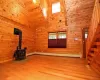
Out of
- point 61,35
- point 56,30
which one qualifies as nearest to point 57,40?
point 61,35

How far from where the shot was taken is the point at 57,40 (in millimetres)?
6414

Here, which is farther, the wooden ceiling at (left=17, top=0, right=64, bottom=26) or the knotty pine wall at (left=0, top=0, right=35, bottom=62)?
the wooden ceiling at (left=17, top=0, right=64, bottom=26)

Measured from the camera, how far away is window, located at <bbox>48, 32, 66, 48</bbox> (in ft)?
20.4

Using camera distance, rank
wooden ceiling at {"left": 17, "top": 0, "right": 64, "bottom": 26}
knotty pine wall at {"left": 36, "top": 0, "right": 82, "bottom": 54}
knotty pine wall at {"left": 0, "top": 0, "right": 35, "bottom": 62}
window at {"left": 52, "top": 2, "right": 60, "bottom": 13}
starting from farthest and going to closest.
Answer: window at {"left": 52, "top": 2, "right": 60, "bottom": 13} < knotty pine wall at {"left": 36, "top": 0, "right": 82, "bottom": 54} < wooden ceiling at {"left": 17, "top": 0, "right": 64, "bottom": 26} < knotty pine wall at {"left": 0, "top": 0, "right": 35, "bottom": 62}

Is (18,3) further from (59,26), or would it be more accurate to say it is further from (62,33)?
(62,33)

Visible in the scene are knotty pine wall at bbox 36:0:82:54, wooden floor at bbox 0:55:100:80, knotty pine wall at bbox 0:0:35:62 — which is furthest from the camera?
knotty pine wall at bbox 36:0:82:54

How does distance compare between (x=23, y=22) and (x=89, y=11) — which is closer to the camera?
(x=89, y=11)

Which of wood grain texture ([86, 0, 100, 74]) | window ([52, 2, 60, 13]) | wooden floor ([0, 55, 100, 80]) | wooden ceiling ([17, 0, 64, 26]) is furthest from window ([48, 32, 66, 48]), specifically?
wood grain texture ([86, 0, 100, 74])

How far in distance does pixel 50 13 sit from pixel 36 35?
2.13 metres

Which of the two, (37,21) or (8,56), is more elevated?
(37,21)

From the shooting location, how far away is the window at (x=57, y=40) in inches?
245

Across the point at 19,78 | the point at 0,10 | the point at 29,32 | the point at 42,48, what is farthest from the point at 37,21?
the point at 19,78

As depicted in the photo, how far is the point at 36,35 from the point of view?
23.8 ft

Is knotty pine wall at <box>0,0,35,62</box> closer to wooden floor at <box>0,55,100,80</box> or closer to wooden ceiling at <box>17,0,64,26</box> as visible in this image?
wooden ceiling at <box>17,0,64,26</box>
